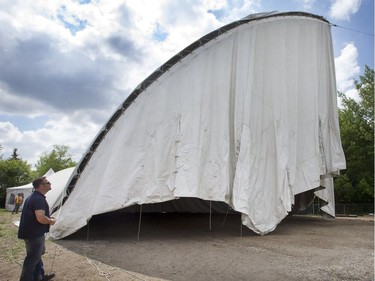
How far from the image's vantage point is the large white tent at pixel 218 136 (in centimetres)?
930

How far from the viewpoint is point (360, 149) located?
3306 cm

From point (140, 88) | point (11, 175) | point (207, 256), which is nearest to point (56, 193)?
point (140, 88)

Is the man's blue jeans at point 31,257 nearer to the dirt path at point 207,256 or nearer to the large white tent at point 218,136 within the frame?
the dirt path at point 207,256

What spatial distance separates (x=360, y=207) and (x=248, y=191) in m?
25.7

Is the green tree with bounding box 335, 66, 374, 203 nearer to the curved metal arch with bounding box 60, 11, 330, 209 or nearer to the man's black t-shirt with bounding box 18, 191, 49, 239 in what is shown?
the curved metal arch with bounding box 60, 11, 330, 209

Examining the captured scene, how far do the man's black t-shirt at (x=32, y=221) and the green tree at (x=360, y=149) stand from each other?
1300 inches

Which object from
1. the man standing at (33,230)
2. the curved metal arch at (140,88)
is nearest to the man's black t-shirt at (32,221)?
the man standing at (33,230)

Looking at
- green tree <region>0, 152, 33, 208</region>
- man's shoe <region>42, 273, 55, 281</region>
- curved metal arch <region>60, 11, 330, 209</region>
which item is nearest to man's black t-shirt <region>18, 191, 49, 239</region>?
man's shoe <region>42, 273, 55, 281</region>

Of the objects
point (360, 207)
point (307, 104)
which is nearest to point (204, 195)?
point (307, 104)

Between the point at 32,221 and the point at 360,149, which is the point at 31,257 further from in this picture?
the point at 360,149

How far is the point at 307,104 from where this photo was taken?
13.9 m

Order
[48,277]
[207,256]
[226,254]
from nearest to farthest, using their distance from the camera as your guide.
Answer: [48,277] → [207,256] → [226,254]

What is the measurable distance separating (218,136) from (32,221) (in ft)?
22.0

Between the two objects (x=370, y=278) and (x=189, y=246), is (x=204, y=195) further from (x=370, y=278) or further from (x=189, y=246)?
(x=370, y=278)
